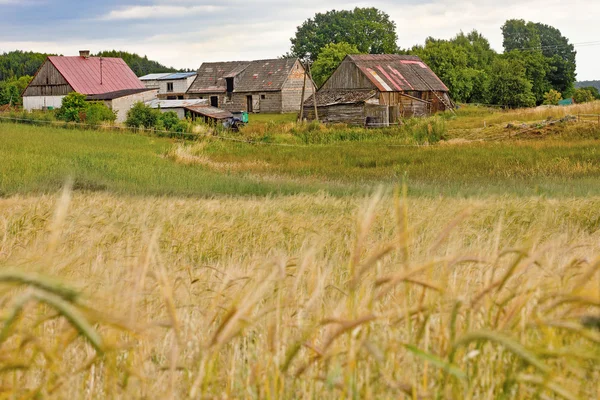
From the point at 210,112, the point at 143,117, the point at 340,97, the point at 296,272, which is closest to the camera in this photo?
the point at 296,272

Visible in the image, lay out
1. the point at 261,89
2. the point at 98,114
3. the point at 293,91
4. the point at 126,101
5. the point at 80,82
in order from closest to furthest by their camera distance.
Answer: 1. the point at 98,114
2. the point at 126,101
3. the point at 80,82
4. the point at 261,89
5. the point at 293,91

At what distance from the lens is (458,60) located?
83.1 meters

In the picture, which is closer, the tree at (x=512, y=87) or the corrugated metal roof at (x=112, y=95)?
the corrugated metal roof at (x=112, y=95)

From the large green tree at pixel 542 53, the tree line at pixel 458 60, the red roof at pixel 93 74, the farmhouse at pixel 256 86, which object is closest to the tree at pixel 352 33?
the tree line at pixel 458 60

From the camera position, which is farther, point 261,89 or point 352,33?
point 352,33

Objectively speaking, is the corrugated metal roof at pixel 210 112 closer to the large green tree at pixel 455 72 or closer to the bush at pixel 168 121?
the bush at pixel 168 121

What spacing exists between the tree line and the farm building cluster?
420 inches

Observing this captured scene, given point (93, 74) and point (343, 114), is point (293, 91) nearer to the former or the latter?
point (343, 114)

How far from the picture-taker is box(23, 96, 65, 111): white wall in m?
64.1

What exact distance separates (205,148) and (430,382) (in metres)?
32.6

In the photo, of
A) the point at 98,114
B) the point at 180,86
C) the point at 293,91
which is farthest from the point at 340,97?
the point at 180,86

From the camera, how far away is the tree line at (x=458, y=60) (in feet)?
261

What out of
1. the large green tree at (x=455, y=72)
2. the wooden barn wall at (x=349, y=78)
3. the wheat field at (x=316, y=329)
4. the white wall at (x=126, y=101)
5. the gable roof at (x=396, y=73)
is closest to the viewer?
the wheat field at (x=316, y=329)

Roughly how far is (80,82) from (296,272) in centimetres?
6322
